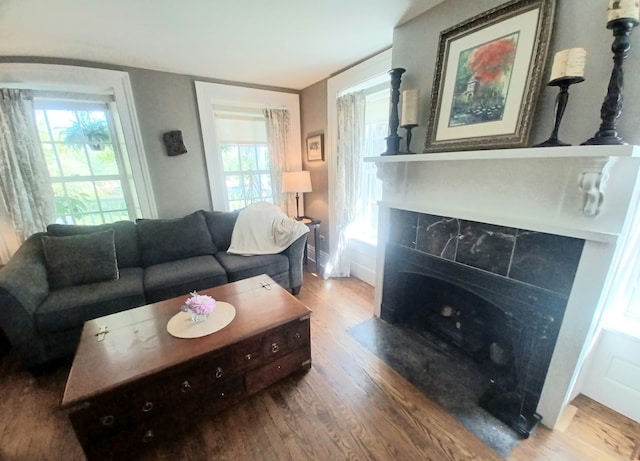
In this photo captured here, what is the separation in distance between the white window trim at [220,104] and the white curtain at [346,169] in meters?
0.91

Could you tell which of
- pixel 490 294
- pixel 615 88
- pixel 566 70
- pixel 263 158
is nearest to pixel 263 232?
pixel 263 158

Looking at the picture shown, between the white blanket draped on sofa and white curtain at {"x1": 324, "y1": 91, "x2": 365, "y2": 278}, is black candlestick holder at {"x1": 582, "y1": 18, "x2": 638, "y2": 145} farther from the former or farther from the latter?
the white blanket draped on sofa

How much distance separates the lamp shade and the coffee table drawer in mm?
2023

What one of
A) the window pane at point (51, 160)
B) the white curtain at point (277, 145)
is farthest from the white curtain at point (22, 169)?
the white curtain at point (277, 145)

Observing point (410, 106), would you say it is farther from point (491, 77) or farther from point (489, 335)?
point (489, 335)

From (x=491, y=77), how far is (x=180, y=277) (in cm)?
264

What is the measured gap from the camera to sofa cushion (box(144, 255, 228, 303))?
2.10 metres

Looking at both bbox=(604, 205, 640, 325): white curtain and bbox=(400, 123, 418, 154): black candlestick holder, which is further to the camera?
bbox=(400, 123, 418, 154): black candlestick holder

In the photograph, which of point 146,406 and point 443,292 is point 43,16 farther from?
point 443,292

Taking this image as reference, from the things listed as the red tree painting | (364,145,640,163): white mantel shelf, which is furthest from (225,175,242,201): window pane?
the red tree painting

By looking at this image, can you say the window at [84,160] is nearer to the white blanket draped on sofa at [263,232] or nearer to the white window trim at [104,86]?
the white window trim at [104,86]

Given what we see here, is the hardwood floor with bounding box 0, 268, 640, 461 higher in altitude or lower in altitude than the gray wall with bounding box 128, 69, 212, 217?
lower

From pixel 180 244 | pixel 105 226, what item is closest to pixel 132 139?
pixel 105 226

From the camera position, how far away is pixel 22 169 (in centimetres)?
229
